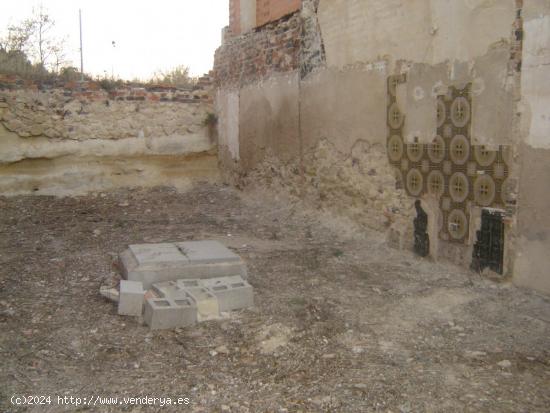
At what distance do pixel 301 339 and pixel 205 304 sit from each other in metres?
0.76

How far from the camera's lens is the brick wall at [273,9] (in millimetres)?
7035

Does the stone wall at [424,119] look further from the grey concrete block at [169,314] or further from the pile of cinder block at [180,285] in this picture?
the grey concrete block at [169,314]

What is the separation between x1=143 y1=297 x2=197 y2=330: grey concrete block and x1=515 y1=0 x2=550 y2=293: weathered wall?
2469 millimetres

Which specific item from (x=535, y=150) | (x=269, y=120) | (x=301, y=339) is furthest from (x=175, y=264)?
(x=269, y=120)

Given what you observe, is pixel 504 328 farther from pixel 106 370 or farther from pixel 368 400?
pixel 106 370

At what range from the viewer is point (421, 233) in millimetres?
5105

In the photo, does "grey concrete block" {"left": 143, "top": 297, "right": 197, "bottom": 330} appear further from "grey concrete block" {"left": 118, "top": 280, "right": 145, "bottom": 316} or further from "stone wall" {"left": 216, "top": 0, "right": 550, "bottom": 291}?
"stone wall" {"left": 216, "top": 0, "right": 550, "bottom": 291}

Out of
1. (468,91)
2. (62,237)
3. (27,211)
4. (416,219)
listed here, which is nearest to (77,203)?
(27,211)

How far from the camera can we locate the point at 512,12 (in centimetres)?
404

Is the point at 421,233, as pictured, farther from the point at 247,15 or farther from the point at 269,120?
the point at 247,15

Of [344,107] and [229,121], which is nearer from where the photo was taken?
[344,107]

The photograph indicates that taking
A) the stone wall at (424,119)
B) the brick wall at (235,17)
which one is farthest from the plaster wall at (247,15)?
the stone wall at (424,119)

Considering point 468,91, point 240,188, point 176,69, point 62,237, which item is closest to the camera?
point 468,91

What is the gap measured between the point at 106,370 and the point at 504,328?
8.18 feet
